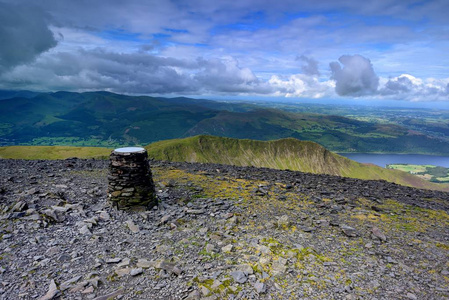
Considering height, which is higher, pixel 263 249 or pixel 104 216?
pixel 104 216

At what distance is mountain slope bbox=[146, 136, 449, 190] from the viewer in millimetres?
158125

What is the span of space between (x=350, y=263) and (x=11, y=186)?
2116 cm

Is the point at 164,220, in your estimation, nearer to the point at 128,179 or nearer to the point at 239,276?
the point at 128,179

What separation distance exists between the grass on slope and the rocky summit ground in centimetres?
10290

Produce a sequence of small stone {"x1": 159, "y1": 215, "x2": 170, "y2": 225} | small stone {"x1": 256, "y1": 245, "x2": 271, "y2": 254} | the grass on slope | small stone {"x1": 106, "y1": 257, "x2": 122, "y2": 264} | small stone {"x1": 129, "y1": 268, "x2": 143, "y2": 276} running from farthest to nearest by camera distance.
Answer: the grass on slope, small stone {"x1": 159, "y1": 215, "x2": 170, "y2": 225}, small stone {"x1": 256, "y1": 245, "x2": 271, "y2": 254}, small stone {"x1": 106, "y1": 257, "x2": 122, "y2": 264}, small stone {"x1": 129, "y1": 268, "x2": 143, "y2": 276}

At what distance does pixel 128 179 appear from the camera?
44.5ft

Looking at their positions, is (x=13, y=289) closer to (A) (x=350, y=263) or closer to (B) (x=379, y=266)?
(A) (x=350, y=263)

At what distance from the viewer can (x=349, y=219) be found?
14.3m

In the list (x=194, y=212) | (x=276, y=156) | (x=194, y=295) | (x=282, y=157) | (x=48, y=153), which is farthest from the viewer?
(x=276, y=156)

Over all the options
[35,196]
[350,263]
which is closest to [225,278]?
[350,263]

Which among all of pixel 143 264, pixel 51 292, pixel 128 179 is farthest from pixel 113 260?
pixel 128 179

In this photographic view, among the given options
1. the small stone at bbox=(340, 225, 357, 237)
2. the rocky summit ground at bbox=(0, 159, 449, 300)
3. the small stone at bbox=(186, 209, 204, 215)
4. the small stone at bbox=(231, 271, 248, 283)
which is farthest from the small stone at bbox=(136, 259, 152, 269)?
the small stone at bbox=(340, 225, 357, 237)

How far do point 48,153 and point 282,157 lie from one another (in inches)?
5642

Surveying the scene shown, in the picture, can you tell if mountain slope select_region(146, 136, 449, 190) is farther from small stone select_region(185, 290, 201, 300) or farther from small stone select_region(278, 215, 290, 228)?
small stone select_region(185, 290, 201, 300)
